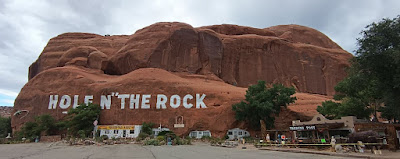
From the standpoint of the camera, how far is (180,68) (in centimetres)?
5419

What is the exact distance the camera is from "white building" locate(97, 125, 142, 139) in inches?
1481

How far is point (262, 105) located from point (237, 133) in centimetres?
534

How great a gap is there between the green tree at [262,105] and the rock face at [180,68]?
2085mm

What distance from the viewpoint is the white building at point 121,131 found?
1481 inches

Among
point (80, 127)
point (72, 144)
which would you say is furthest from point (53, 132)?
point (72, 144)

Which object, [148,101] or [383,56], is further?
[148,101]

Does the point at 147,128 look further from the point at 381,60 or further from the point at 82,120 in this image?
the point at 381,60

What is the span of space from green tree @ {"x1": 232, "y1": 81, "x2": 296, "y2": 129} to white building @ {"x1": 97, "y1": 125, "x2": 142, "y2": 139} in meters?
13.9

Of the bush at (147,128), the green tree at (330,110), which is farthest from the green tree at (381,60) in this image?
the bush at (147,128)

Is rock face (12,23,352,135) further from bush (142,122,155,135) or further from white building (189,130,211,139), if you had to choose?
bush (142,122,155,135)

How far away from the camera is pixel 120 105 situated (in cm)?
4116

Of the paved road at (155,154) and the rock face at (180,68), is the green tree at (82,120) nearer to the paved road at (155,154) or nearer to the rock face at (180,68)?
the rock face at (180,68)

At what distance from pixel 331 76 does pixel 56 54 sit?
2557 inches

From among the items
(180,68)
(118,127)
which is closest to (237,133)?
(118,127)
